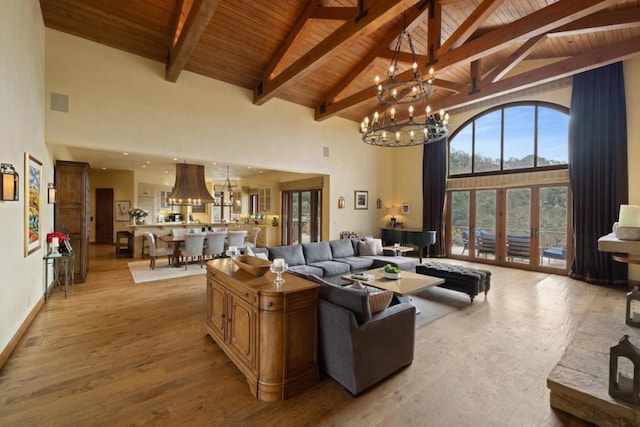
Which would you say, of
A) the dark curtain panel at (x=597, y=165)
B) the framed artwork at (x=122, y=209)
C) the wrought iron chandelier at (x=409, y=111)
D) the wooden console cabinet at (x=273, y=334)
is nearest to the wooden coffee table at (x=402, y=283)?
the wooden console cabinet at (x=273, y=334)

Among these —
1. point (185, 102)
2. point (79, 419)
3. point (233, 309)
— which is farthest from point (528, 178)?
point (79, 419)

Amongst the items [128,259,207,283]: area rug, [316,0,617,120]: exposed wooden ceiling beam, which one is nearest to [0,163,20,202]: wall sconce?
[128,259,207,283]: area rug

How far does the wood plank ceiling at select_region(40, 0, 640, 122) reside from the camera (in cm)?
434

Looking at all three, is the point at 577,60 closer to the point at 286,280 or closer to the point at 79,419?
the point at 286,280

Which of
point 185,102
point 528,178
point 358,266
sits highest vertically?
point 185,102

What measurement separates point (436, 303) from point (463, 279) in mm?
597

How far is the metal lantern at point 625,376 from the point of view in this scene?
1941 mm

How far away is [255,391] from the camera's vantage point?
7.52 ft

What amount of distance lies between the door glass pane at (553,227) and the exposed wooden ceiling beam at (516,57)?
3068 millimetres

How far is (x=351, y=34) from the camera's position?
14.6ft

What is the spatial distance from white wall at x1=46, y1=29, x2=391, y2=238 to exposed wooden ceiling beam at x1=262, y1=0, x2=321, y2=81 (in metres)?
1.00

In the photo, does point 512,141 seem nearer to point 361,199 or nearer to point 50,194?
point 361,199

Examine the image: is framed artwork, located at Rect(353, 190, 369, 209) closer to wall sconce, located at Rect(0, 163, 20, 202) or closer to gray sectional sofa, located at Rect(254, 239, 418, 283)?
gray sectional sofa, located at Rect(254, 239, 418, 283)

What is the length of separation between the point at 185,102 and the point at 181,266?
3943mm
